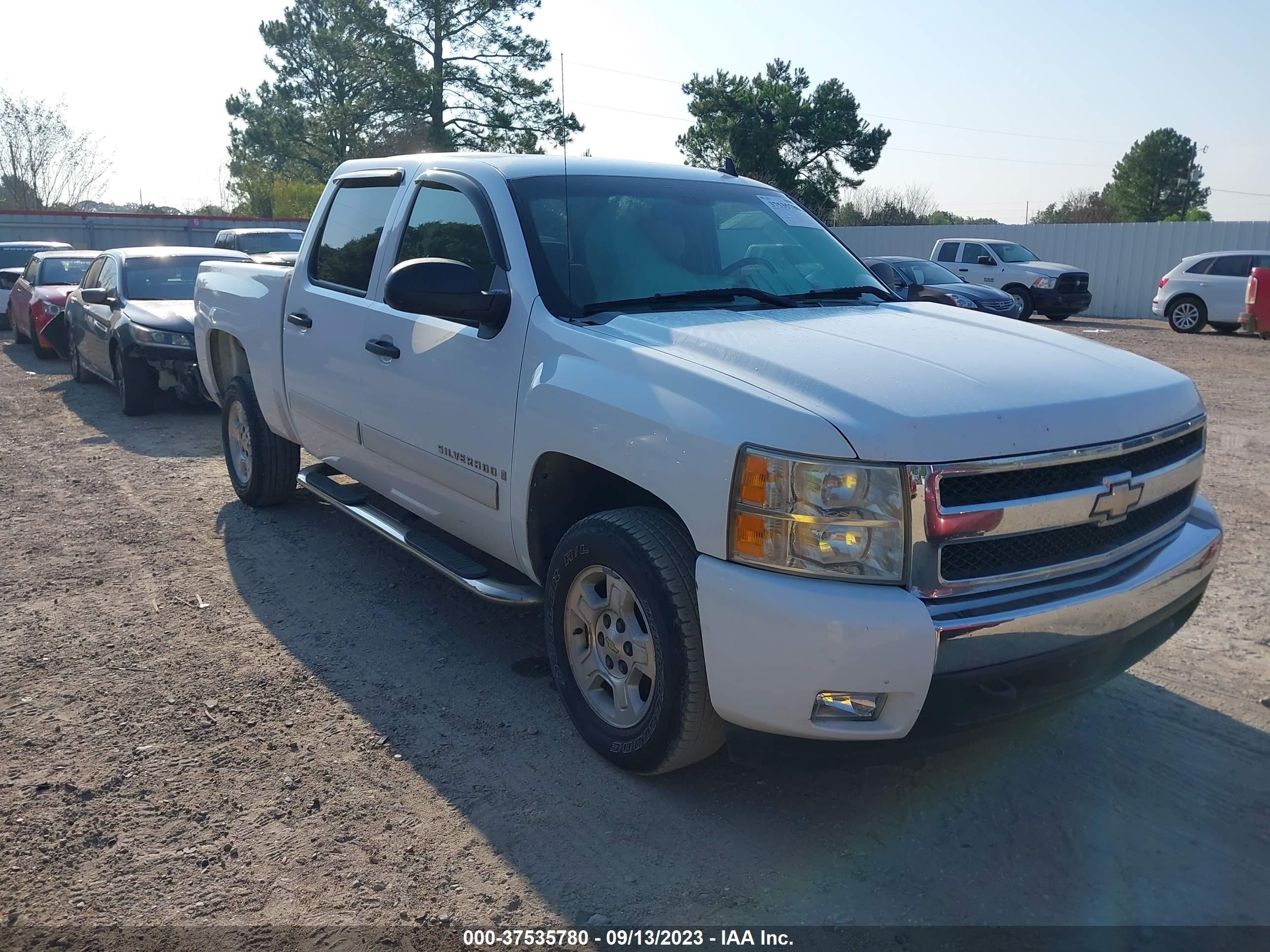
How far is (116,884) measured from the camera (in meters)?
2.77

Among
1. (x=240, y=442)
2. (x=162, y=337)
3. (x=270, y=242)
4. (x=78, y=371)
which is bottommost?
(x=78, y=371)

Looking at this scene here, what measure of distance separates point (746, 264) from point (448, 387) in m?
1.30

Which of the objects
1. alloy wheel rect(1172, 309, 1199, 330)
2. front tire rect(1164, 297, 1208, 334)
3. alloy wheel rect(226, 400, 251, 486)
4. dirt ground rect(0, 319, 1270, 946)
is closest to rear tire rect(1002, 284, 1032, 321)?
front tire rect(1164, 297, 1208, 334)

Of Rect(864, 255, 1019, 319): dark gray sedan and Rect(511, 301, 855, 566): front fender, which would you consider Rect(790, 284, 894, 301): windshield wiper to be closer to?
Rect(511, 301, 855, 566): front fender

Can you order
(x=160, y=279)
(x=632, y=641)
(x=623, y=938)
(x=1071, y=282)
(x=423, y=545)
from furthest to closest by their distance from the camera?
(x=1071, y=282)
(x=160, y=279)
(x=423, y=545)
(x=632, y=641)
(x=623, y=938)

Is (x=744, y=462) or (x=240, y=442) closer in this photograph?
(x=744, y=462)

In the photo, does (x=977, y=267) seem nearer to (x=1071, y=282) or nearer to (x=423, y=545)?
(x=1071, y=282)

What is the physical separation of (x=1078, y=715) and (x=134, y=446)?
25.0ft

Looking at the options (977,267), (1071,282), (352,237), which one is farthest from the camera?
(977,267)

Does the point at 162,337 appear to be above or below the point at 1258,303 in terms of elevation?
below

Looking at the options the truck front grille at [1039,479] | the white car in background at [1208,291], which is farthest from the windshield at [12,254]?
the white car in background at [1208,291]

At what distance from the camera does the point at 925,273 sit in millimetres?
20047

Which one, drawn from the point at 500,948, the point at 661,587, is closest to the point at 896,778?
the point at 661,587

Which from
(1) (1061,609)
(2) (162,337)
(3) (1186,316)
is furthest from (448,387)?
(3) (1186,316)
